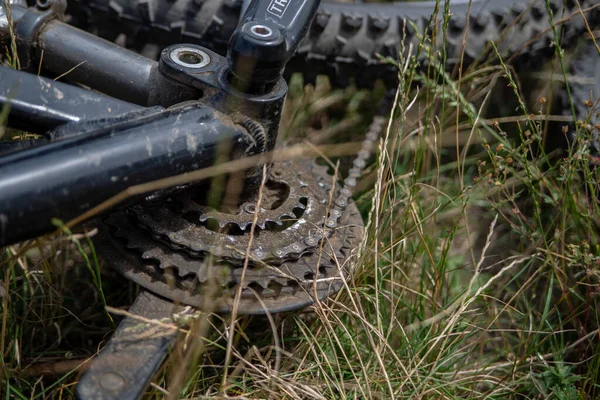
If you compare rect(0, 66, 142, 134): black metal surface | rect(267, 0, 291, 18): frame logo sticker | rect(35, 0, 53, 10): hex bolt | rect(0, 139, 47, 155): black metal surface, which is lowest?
rect(0, 139, 47, 155): black metal surface

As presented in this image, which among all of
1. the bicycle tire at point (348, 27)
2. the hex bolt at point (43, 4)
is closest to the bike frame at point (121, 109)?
the hex bolt at point (43, 4)

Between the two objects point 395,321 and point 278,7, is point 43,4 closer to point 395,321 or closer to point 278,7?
point 278,7

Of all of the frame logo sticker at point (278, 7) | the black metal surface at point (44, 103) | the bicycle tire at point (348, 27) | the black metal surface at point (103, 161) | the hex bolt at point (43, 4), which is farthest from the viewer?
the bicycle tire at point (348, 27)

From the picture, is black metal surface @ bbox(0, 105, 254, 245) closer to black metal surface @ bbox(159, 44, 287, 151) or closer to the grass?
black metal surface @ bbox(159, 44, 287, 151)

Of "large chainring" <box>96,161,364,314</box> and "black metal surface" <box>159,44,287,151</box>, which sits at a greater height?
"black metal surface" <box>159,44,287,151</box>

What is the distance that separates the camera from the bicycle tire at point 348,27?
185 centimetres

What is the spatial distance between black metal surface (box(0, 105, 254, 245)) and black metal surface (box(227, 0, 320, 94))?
93 mm

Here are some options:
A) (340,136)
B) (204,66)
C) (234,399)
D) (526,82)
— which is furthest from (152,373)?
(526,82)

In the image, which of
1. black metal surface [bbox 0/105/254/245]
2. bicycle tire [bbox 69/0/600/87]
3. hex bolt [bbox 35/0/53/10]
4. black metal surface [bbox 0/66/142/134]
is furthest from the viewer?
bicycle tire [bbox 69/0/600/87]

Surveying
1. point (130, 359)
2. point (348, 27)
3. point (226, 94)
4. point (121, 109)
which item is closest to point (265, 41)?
point (226, 94)

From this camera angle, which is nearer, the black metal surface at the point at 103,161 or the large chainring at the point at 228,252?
the black metal surface at the point at 103,161

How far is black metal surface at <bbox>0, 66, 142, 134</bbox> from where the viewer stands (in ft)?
3.86

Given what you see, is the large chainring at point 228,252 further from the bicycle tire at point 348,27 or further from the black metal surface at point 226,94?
the bicycle tire at point 348,27

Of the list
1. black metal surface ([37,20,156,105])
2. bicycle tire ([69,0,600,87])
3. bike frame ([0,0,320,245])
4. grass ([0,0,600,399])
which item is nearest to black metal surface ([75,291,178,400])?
grass ([0,0,600,399])
